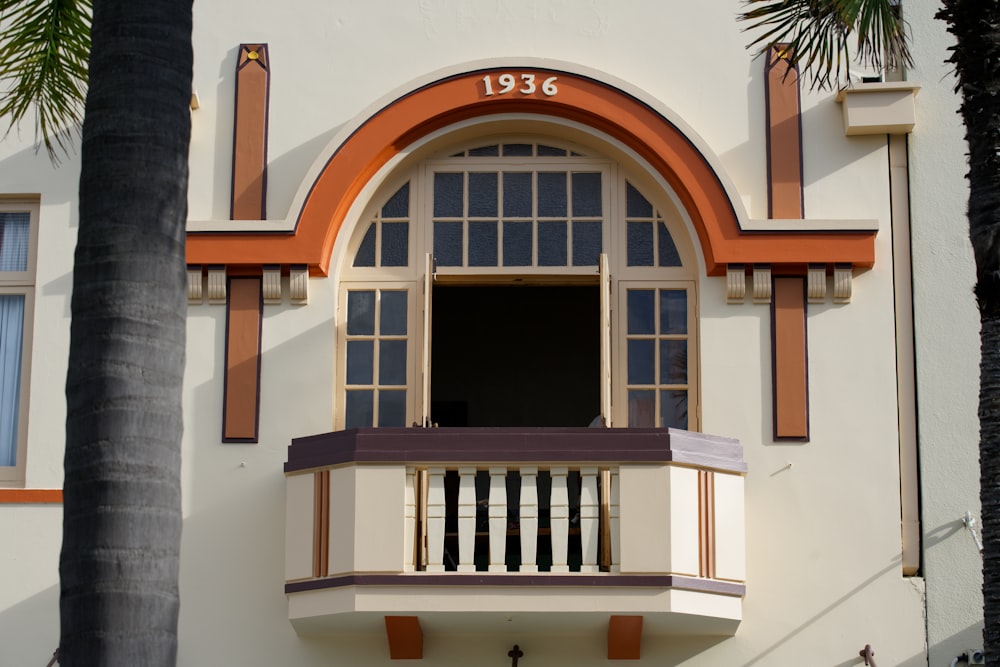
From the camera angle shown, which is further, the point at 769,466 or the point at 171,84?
the point at 769,466

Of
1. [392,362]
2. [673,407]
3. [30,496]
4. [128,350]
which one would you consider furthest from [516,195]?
[128,350]

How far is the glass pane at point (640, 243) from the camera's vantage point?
49.9ft

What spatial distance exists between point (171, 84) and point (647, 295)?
6.23 m

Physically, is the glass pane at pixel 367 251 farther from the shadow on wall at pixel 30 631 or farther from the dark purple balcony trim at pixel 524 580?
the shadow on wall at pixel 30 631

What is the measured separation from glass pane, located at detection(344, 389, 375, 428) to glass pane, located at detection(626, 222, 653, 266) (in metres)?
2.39

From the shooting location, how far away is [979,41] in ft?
38.4

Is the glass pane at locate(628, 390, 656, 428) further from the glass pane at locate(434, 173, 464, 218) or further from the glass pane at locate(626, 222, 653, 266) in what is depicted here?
the glass pane at locate(434, 173, 464, 218)

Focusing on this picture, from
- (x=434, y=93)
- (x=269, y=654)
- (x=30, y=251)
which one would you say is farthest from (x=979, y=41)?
(x=30, y=251)

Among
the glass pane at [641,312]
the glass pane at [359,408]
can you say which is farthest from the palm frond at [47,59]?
the glass pane at [641,312]

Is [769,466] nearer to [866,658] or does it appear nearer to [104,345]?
[866,658]

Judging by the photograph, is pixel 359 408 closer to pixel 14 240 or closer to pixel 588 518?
pixel 588 518

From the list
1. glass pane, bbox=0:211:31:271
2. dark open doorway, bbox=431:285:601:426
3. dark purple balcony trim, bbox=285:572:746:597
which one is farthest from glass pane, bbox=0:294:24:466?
dark open doorway, bbox=431:285:601:426

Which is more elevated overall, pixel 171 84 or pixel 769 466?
pixel 171 84

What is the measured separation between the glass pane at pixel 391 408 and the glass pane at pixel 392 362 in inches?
3.8
